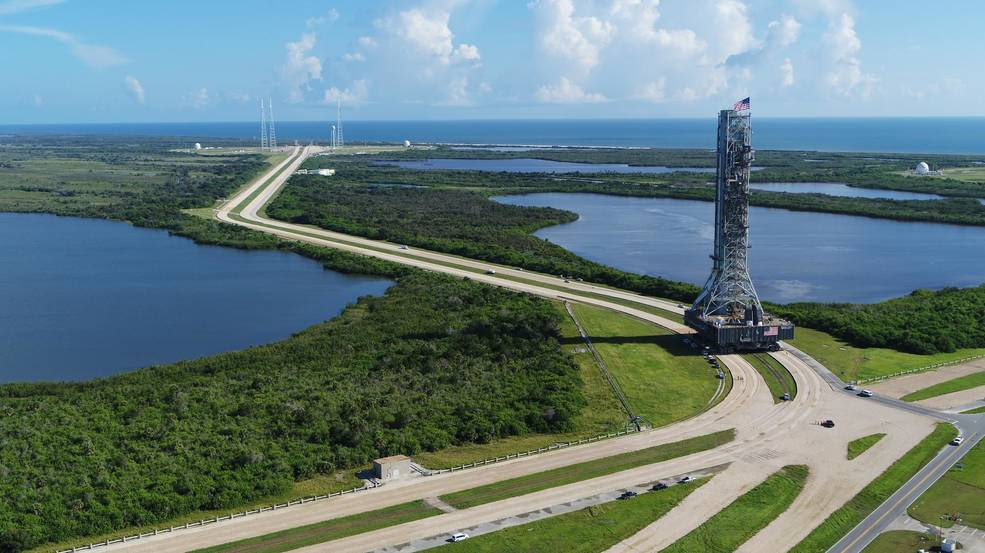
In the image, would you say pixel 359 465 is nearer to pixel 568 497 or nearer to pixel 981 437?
pixel 568 497

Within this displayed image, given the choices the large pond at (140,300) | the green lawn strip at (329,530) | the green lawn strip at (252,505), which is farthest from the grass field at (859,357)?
the large pond at (140,300)

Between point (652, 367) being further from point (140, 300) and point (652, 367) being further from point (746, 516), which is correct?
point (140, 300)

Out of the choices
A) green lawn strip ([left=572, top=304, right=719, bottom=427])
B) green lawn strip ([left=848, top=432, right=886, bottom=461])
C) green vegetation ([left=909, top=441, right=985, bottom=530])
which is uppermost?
green lawn strip ([left=572, top=304, right=719, bottom=427])

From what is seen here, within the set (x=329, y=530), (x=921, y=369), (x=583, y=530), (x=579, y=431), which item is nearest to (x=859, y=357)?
(x=921, y=369)

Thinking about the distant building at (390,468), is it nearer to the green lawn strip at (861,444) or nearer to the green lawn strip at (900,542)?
Result: the green lawn strip at (900,542)

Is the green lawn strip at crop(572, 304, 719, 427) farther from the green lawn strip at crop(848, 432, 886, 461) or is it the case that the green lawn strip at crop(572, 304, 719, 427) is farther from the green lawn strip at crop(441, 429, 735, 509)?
the green lawn strip at crop(848, 432, 886, 461)

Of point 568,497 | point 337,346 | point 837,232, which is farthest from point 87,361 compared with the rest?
point 837,232

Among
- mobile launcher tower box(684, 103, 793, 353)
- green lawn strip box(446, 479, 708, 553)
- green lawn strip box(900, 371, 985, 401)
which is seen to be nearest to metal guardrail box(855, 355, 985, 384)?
green lawn strip box(900, 371, 985, 401)

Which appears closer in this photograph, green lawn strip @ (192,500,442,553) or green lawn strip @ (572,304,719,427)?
green lawn strip @ (192,500,442,553)
